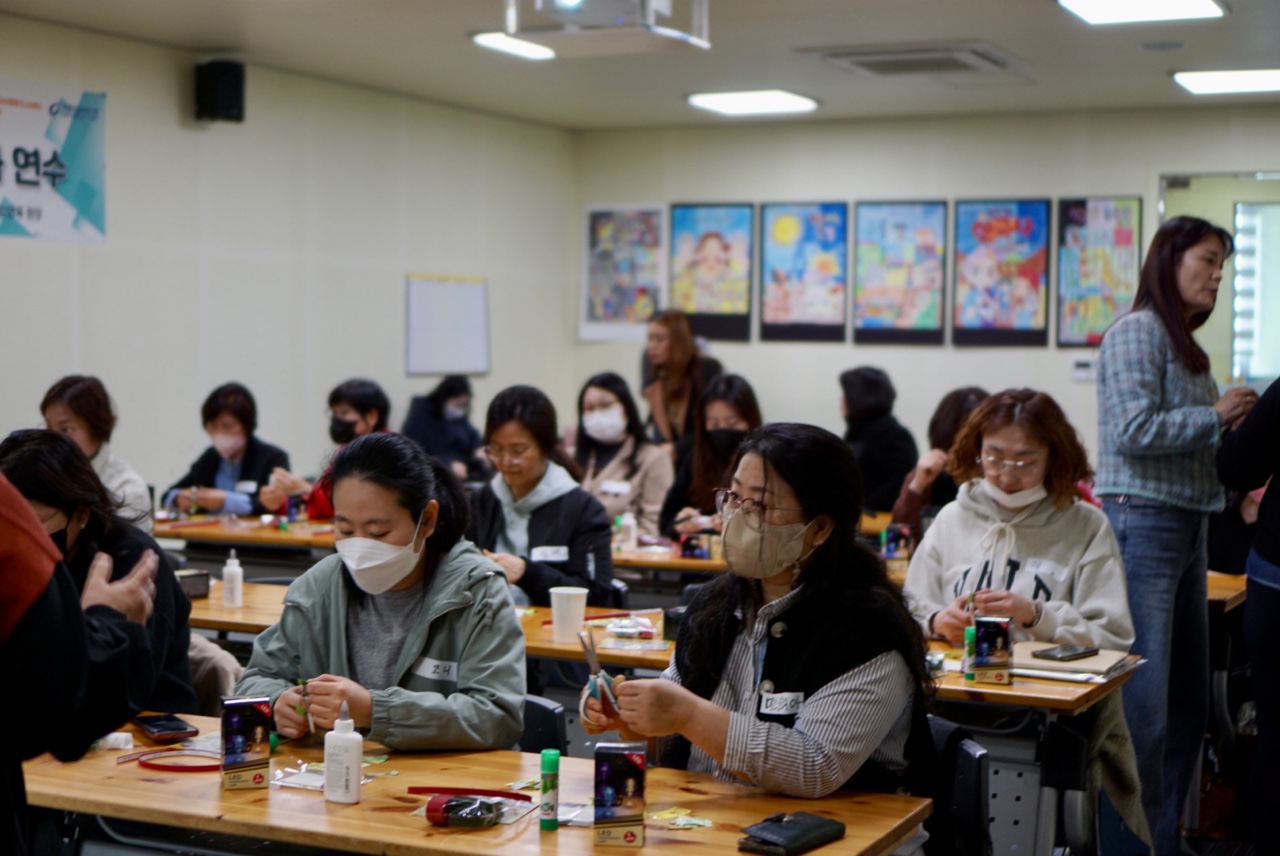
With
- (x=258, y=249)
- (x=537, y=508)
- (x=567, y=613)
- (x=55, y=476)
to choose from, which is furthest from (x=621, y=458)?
(x=55, y=476)

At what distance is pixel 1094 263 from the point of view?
945cm

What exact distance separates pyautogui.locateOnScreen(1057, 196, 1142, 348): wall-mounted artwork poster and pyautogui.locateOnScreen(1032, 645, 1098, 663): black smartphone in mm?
5995

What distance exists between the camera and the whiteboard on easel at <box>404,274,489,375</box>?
9.53 m

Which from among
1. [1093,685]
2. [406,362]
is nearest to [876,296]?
[406,362]

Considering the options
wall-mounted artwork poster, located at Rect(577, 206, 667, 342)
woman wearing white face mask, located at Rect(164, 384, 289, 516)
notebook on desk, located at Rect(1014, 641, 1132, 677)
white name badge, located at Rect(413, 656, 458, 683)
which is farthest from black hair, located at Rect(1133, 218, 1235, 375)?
wall-mounted artwork poster, located at Rect(577, 206, 667, 342)

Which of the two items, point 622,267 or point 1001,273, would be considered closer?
point 1001,273

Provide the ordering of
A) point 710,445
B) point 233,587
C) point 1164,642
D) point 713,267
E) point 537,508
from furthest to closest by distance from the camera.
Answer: point 713,267 < point 710,445 < point 537,508 < point 233,587 < point 1164,642

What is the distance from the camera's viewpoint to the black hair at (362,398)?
25.7 feet

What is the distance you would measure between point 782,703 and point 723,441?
12.4 ft

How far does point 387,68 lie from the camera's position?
27.2 feet

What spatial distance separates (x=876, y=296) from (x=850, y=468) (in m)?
7.44

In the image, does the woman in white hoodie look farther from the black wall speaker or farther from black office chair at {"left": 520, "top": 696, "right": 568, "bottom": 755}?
the black wall speaker

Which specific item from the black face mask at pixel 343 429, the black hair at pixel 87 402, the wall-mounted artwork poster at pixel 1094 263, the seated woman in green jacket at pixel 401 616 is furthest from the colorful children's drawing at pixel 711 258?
the seated woman in green jacket at pixel 401 616

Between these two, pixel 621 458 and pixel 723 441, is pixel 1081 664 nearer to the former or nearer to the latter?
pixel 723 441
